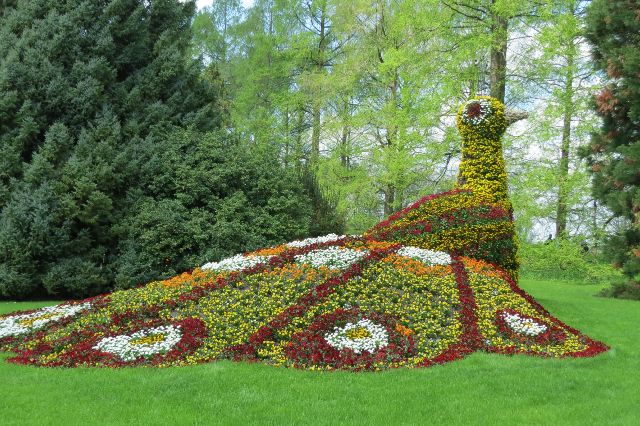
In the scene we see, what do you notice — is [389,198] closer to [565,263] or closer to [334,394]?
[565,263]

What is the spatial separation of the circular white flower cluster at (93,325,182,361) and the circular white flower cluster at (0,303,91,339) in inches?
77.6

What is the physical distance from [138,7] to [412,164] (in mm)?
11078

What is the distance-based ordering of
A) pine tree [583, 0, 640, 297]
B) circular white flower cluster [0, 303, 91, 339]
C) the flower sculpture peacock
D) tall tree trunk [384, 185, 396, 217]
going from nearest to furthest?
the flower sculpture peacock → circular white flower cluster [0, 303, 91, 339] → pine tree [583, 0, 640, 297] → tall tree trunk [384, 185, 396, 217]

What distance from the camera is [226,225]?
1374cm

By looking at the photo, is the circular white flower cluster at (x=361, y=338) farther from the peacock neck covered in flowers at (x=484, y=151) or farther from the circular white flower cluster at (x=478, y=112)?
the circular white flower cluster at (x=478, y=112)

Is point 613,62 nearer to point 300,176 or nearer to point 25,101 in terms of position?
point 300,176

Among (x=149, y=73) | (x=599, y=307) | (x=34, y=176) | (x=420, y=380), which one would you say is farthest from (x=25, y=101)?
(x=599, y=307)

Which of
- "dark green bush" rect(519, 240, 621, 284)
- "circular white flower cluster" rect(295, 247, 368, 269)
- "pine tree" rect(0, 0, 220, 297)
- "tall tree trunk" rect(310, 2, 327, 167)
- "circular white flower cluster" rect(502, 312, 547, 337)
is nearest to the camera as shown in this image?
"circular white flower cluster" rect(502, 312, 547, 337)

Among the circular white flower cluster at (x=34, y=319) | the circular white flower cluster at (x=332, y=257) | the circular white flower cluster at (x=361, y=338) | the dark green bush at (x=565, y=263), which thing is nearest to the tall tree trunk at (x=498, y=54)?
the dark green bush at (x=565, y=263)

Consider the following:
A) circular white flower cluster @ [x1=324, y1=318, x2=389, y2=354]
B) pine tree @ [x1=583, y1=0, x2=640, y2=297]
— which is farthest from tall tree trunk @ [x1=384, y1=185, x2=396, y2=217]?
circular white flower cluster @ [x1=324, y1=318, x2=389, y2=354]

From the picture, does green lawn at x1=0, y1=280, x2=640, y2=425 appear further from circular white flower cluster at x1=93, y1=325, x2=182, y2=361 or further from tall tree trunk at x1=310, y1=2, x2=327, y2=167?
tall tree trunk at x1=310, y1=2, x2=327, y2=167

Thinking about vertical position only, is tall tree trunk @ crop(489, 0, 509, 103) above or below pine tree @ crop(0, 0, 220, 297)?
above

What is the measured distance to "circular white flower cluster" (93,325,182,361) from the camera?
7.02 metres

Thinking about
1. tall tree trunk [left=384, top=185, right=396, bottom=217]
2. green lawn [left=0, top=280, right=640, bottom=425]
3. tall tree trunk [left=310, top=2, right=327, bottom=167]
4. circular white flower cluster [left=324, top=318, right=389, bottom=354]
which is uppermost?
tall tree trunk [left=310, top=2, right=327, bottom=167]
